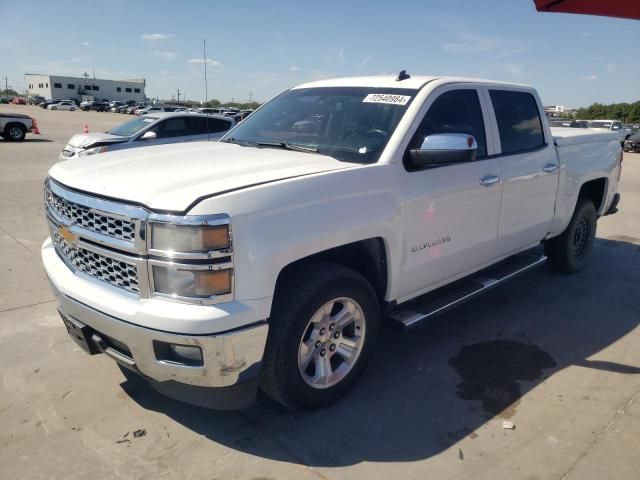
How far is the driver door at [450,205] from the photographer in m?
3.32

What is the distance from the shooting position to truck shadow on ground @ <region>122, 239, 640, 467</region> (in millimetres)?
2859

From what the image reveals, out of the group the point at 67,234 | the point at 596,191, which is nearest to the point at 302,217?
the point at 67,234

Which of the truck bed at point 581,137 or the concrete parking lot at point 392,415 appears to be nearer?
the concrete parking lot at point 392,415

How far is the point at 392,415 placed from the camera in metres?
3.10

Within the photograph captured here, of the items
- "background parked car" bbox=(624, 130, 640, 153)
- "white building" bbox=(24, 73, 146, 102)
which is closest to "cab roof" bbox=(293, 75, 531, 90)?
"background parked car" bbox=(624, 130, 640, 153)

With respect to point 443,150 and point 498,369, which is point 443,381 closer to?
point 498,369

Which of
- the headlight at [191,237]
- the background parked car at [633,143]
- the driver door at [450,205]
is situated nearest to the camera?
the headlight at [191,237]

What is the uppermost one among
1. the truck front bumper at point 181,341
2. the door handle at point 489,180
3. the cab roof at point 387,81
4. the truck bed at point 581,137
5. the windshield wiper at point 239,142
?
the cab roof at point 387,81

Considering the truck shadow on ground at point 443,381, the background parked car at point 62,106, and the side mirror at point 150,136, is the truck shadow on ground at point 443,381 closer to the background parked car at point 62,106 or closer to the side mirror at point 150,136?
the side mirror at point 150,136

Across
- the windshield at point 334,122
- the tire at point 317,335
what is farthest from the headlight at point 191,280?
the windshield at point 334,122

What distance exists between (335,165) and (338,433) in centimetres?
155

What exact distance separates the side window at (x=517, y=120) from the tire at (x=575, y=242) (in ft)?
4.21

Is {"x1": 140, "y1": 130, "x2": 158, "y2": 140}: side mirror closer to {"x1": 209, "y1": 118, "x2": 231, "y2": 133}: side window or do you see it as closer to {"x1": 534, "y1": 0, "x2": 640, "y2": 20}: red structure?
{"x1": 209, "y1": 118, "x2": 231, "y2": 133}: side window

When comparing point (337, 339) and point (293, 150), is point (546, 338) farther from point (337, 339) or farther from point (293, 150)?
point (293, 150)
